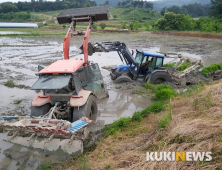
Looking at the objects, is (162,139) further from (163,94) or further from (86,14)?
(86,14)

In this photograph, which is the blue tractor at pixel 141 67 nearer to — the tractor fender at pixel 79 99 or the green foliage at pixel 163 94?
the green foliage at pixel 163 94

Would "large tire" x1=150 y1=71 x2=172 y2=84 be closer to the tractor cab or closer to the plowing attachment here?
the tractor cab

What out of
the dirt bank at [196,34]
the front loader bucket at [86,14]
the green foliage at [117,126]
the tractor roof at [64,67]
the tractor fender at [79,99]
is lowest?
the green foliage at [117,126]

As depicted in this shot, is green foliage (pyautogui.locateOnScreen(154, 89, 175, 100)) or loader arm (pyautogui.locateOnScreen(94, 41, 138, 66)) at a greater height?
loader arm (pyautogui.locateOnScreen(94, 41, 138, 66))

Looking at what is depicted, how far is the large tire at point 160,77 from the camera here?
11023mm

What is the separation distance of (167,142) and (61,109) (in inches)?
133

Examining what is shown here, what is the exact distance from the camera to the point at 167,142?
4445mm

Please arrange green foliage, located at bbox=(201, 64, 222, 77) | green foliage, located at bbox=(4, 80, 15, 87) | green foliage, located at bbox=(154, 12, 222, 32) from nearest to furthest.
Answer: green foliage, located at bbox=(4, 80, 15, 87), green foliage, located at bbox=(201, 64, 222, 77), green foliage, located at bbox=(154, 12, 222, 32)

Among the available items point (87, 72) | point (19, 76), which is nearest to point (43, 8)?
point (19, 76)

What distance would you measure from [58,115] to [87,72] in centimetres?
213

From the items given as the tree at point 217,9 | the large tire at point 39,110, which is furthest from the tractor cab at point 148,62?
the tree at point 217,9

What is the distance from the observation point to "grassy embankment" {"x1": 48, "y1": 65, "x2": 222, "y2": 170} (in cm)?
384

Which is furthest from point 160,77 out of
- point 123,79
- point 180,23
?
point 180,23

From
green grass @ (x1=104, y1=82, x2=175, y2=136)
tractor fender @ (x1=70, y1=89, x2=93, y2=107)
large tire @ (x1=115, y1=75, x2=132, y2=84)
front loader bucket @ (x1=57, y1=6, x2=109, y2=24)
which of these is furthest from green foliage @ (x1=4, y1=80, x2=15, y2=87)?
green grass @ (x1=104, y1=82, x2=175, y2=136)
